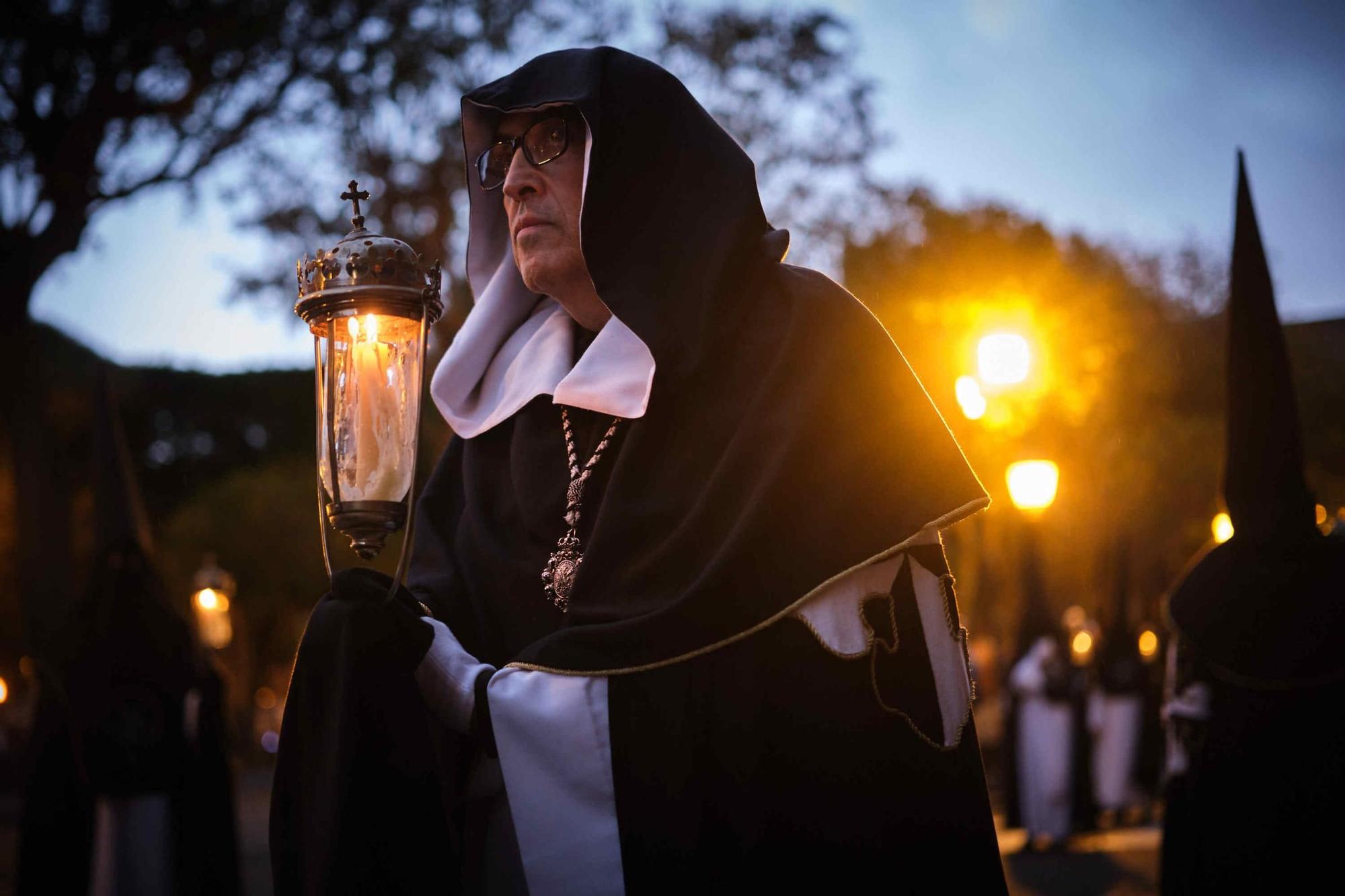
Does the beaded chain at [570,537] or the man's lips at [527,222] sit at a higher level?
the man's lips at [527,222]

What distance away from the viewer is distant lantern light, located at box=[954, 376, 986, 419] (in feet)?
35.2

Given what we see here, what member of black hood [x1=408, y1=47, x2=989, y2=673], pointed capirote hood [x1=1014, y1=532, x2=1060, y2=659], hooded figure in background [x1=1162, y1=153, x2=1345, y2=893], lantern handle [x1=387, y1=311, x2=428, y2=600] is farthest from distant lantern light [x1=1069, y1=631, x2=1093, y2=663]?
lantern handle [x1=387, y1=311, x2=428, y2=600]

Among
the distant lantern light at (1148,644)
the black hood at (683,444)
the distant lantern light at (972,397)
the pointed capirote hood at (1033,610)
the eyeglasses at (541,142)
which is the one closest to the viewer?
Result: the black hood at (683,444)

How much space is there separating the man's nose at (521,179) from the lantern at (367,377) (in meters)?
0.54

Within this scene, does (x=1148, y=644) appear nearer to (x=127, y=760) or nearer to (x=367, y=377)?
(x=127, y=760)

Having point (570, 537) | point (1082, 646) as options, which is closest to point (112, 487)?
point (570, 537)

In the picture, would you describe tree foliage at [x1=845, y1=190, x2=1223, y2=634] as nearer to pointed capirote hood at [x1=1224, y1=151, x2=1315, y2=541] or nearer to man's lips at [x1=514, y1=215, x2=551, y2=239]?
pointed capirote hood at [x1=1224, y1=151, x2=1315, y2=541]

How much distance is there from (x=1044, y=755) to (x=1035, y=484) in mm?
3217

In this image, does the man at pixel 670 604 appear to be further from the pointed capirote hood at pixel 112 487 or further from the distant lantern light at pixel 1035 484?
the distant lantern light at pixel 1035 484

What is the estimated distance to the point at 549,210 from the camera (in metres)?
2.93

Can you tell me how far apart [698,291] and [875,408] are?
0.46 m

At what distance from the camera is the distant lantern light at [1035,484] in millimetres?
10969

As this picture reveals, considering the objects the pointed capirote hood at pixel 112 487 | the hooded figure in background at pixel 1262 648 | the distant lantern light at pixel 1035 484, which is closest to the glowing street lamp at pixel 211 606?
the pointed capirote hood at pixel 112 487

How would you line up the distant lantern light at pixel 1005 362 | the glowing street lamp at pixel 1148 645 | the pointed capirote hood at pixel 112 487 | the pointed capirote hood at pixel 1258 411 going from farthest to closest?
the glowing street lamp at pixel 1148 645, the distant lantern light at pixel 1005 362, the pointed capirote hood at pixel 112 487, the pointed capirote hood at pixel 1258 411
